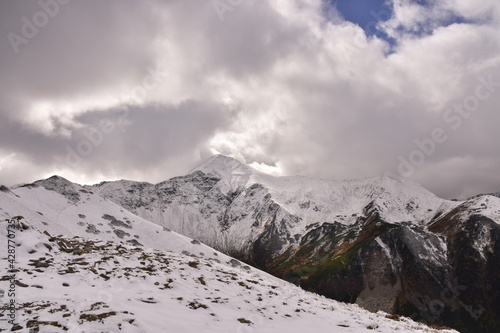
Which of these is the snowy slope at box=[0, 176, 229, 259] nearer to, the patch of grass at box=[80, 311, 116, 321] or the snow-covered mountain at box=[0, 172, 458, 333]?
the snow-covered mountain at box=[0, 172, 458, 333]

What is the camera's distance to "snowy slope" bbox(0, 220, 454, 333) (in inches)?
578

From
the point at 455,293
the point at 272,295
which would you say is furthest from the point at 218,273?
Answer: the point at 455,293

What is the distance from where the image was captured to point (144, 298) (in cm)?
1927

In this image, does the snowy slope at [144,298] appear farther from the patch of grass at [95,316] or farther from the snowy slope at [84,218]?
the snowy slope at [84,218]

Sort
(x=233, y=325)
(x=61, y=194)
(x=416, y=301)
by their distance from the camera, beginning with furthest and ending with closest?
(x=416, y=301)
(x=61, y=194)
(x=233, y=325)

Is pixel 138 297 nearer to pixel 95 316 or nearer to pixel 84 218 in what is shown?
pixel 95 316

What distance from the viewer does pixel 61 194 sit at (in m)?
94.2

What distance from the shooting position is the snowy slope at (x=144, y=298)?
48.1 ft

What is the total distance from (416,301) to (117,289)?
19301cm

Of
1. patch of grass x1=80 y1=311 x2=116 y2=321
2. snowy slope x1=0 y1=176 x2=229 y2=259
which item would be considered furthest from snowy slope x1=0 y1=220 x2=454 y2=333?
snowy slope x1=0 y1=176 x2=229 y2=259

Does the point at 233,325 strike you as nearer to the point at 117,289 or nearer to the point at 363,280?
the point at 117,289

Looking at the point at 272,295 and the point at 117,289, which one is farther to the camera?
the point at 272,295

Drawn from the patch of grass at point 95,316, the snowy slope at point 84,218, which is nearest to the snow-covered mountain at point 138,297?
the patch of grass at point 95,316

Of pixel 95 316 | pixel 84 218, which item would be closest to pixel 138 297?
pixel 95 316
